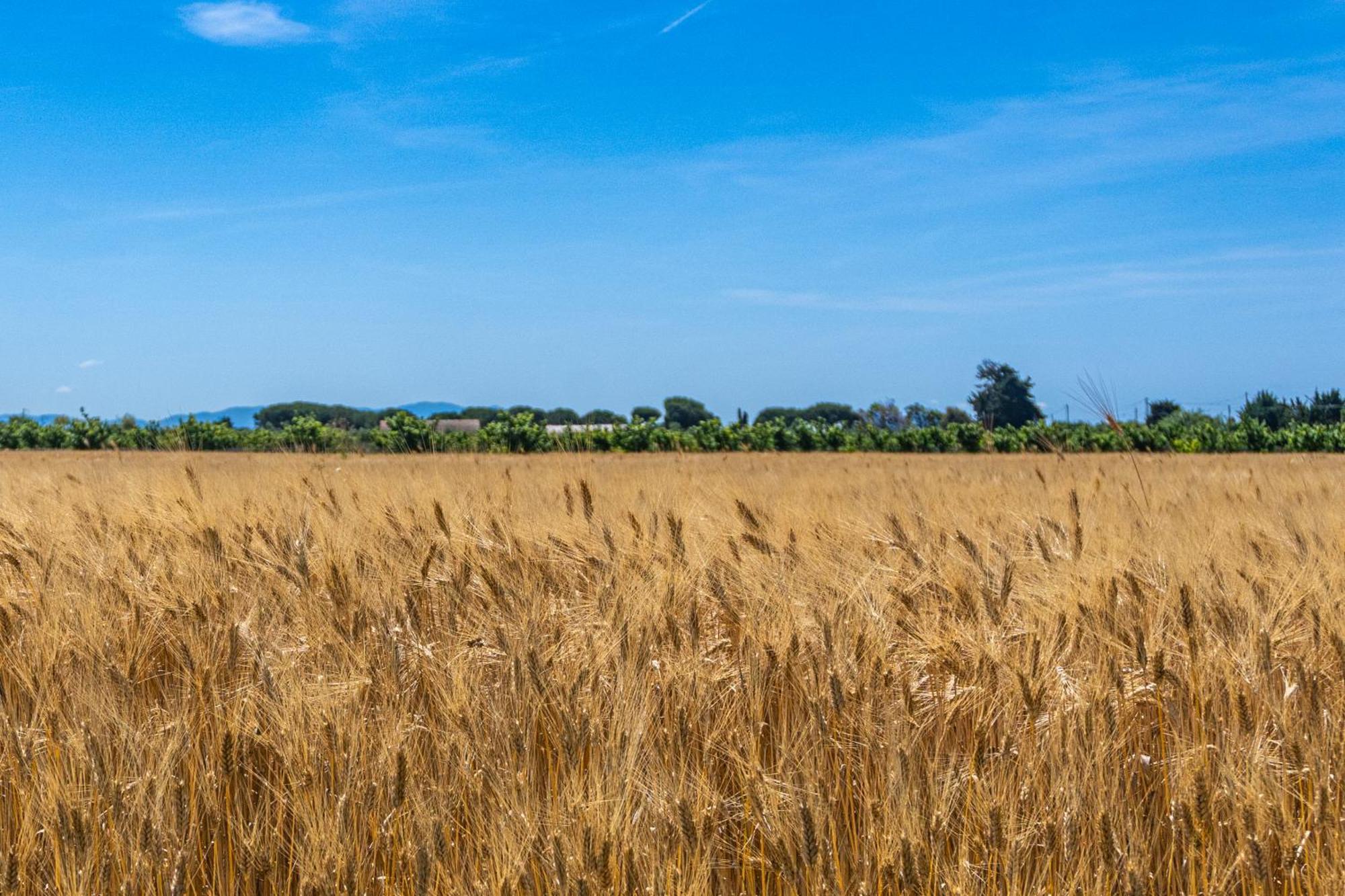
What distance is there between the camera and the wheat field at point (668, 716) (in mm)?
1777

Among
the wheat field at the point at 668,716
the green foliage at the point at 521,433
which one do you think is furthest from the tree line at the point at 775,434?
the wheat field at the point at 668,716

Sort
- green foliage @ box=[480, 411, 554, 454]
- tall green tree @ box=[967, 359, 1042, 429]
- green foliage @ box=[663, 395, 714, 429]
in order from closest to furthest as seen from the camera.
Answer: green foliage @ box=[480, 411, 554, 454]
tall green tree @ box=[967, 359, 1042, 429]
green foliage @ box=[663, 395, 714, 429]

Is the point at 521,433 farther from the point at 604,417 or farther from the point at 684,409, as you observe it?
the point at 684,409

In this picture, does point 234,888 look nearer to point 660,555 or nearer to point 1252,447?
point 660,555

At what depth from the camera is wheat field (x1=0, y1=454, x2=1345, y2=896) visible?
1.78m

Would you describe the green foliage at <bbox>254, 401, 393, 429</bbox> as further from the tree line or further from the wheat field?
the wheat field

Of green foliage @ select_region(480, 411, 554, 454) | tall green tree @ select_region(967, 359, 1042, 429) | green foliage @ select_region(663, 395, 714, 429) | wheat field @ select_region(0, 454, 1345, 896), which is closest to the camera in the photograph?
Result: wheat field @ select_region(0, 454, 1345, 896)

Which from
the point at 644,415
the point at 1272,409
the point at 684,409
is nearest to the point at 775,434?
the point at 644,415

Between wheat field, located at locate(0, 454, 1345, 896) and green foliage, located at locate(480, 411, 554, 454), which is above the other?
green foliage, located at locate(480, 411, 554, 454)

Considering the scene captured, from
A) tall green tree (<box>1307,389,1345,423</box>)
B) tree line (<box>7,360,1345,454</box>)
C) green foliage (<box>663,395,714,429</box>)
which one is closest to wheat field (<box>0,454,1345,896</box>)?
tree line (<box>7,360,1345,454</box>)

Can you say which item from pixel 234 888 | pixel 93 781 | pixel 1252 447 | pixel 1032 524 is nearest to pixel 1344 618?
pixel 1032 524

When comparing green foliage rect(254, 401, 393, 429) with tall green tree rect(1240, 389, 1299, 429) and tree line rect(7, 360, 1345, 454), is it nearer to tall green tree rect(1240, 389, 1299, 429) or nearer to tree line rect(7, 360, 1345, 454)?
tree line rect(7, 360, 1345, 454)

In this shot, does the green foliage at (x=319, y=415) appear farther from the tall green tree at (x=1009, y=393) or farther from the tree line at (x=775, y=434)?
the tall green tree at (x=1009, y=393)

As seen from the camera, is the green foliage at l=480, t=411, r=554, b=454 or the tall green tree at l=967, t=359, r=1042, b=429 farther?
the tall green tree at l=967, t=359, r=1042, b=429
